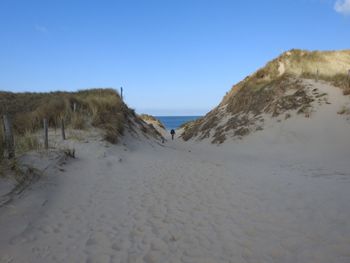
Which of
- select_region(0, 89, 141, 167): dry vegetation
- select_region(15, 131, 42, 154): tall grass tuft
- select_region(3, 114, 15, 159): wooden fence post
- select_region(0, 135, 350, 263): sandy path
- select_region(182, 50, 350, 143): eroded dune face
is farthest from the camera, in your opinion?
select_region(182, 50, 350, 143): eroded dune face

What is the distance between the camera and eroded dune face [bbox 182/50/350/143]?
1764cm

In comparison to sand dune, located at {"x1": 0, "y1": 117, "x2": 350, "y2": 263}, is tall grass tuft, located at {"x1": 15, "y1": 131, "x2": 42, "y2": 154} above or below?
above

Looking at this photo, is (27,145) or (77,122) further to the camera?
(77,122)

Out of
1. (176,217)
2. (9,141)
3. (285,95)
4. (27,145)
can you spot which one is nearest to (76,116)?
(27,145)

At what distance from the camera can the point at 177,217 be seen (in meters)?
5.54

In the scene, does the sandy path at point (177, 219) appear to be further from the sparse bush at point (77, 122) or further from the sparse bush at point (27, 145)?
the sparse bush at point (77, 122)

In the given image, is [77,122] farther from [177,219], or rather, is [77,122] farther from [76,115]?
[177,219]

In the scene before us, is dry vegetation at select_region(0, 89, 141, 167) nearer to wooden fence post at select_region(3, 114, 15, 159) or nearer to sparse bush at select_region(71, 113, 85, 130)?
sparse bush at select_region(71, 113, 85, 130)

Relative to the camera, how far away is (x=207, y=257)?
401 cm

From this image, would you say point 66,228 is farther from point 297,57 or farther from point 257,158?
point 297,57

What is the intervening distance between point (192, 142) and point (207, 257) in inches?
714

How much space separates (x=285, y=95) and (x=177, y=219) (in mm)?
16209

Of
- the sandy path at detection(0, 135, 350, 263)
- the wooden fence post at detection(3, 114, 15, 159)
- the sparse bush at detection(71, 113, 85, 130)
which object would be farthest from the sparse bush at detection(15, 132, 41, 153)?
the sparse bush at detection(71, 113, 85, 130)

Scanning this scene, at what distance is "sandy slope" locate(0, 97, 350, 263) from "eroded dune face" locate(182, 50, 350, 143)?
8.88m
